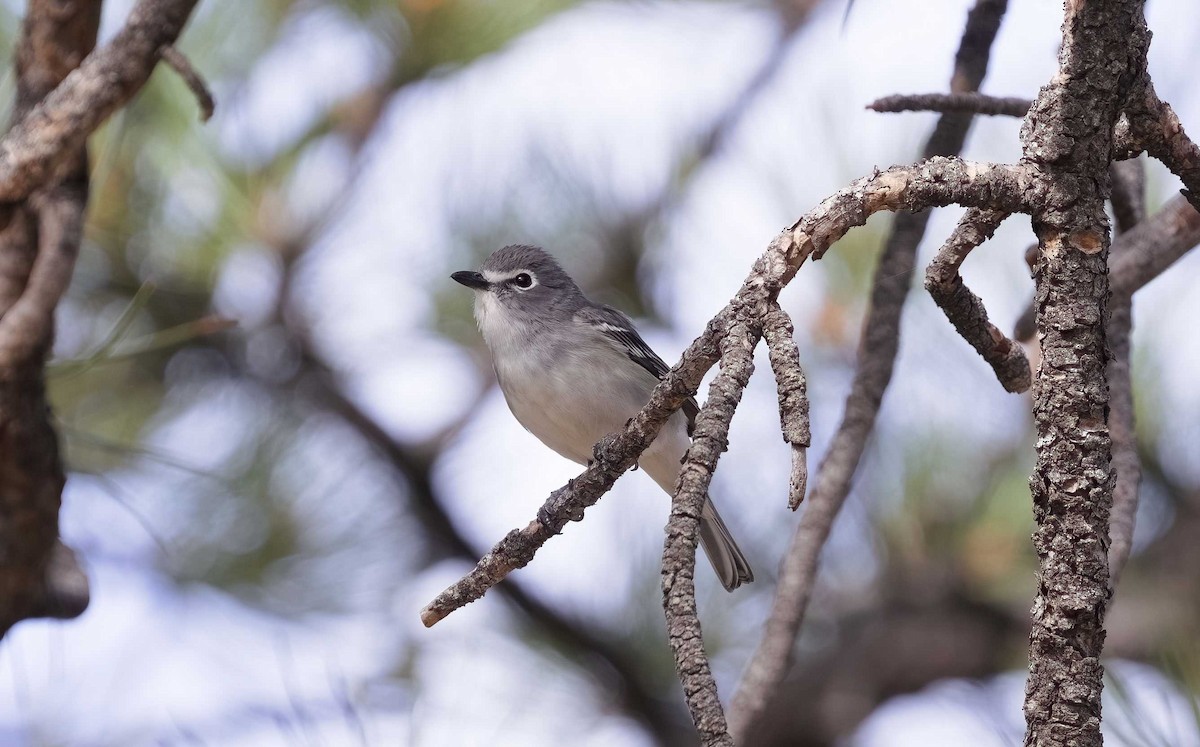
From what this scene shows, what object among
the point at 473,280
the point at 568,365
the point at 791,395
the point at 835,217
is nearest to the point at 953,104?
the point at 835,217

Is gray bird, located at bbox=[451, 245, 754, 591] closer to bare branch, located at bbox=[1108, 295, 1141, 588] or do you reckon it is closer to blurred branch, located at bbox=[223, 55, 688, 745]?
blurred branch, located at bbox=[223, 55, 688, 745]

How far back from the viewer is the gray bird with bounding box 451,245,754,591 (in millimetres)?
4871

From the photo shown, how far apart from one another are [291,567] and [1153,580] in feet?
11.3

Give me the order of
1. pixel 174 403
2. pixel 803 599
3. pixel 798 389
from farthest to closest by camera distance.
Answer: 1. pixel 174 403
2. pixel 803 599
3. pixel 798 389

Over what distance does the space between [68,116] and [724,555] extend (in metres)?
2.90

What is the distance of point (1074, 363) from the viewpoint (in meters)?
1.78

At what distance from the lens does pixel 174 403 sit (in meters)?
5.34

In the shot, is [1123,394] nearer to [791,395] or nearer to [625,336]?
[791,395]

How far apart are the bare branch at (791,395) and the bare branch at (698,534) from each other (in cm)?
4

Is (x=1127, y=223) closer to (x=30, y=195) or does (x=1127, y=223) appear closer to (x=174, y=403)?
(x=30, y=195)

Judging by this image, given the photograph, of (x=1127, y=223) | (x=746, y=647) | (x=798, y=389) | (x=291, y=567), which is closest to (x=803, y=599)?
(x=1127, y=223)

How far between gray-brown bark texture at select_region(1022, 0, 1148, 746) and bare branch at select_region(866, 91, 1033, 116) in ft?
1.97

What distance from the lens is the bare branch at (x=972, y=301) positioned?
189 cm

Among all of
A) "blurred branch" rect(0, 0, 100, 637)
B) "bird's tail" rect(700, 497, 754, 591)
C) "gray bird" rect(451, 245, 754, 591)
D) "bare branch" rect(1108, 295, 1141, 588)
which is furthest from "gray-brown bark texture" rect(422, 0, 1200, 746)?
"bird's tail" rect(700, 497, 754, 591)
